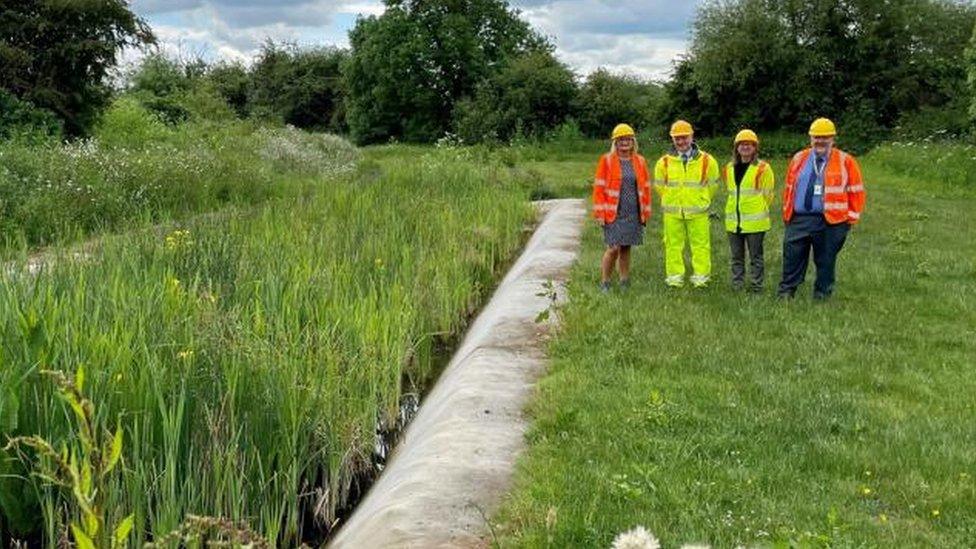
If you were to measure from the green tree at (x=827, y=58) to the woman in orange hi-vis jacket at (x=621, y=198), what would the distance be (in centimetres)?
2341

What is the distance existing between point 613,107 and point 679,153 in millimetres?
28638

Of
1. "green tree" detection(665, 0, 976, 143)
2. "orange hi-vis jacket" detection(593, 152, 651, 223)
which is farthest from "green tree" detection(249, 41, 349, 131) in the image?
"orange hi-vis jacket" detection(593, 152, 651, 223)

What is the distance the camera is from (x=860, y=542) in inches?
144

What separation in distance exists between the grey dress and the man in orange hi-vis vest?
1.39 m

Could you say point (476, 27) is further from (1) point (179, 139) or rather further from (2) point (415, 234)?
(2) point (415, 234)

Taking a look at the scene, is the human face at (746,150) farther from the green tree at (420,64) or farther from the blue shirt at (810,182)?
the green tree at (420,64)

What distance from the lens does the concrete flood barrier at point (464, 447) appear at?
3928 mm

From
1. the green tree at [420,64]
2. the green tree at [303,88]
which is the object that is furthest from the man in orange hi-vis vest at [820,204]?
the green tree at [303,88]

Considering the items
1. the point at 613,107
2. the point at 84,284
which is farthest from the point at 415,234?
the point at 613,107

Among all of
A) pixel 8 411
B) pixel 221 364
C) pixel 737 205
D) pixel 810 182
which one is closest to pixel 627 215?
pixel 737 205

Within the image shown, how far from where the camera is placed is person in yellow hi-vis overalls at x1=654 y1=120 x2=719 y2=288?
9.02 metres

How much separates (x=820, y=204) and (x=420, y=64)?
39.3 meters

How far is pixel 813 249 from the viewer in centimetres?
869

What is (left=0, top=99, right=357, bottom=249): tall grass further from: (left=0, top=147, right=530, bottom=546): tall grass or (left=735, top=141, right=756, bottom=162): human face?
(left=735, top=141, right=756, bottom=162): human face
